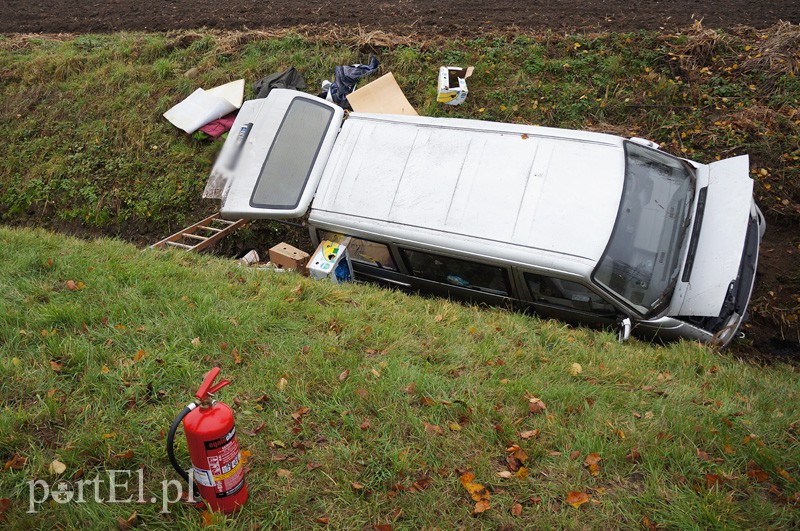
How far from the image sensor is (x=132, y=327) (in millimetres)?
4742

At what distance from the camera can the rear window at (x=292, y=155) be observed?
20.0 feet

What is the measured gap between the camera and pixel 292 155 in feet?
20.7

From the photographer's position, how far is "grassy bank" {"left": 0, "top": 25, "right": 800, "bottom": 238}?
7773mm

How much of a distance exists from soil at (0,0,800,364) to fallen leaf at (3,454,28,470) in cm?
404

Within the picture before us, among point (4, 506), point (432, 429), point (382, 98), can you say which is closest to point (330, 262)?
point (432, 429)

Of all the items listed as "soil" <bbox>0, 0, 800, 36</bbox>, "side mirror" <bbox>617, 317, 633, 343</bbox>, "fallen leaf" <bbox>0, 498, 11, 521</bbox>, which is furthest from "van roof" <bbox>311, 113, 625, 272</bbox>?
"soil" <bbox>0, 0, 800, 36</bbox>

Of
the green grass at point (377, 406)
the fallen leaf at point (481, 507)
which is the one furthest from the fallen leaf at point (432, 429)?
the fallen leaf at point (481, 507)

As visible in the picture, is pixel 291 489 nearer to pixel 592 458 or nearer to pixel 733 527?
pixel 592 458

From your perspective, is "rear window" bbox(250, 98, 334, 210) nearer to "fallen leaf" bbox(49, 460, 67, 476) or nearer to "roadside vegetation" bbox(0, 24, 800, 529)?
"roadside vegetation" bbox(0, 24, 800, 529)

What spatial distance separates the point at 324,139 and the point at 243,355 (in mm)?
2772

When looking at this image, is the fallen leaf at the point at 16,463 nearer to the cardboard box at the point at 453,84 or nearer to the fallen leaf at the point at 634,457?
the fallen leaf at the point at 634,457

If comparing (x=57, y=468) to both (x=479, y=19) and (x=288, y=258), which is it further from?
(x=479, y=19)

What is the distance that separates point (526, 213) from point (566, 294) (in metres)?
0.81

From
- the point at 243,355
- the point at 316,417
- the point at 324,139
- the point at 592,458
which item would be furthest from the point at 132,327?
the point at 592,458
